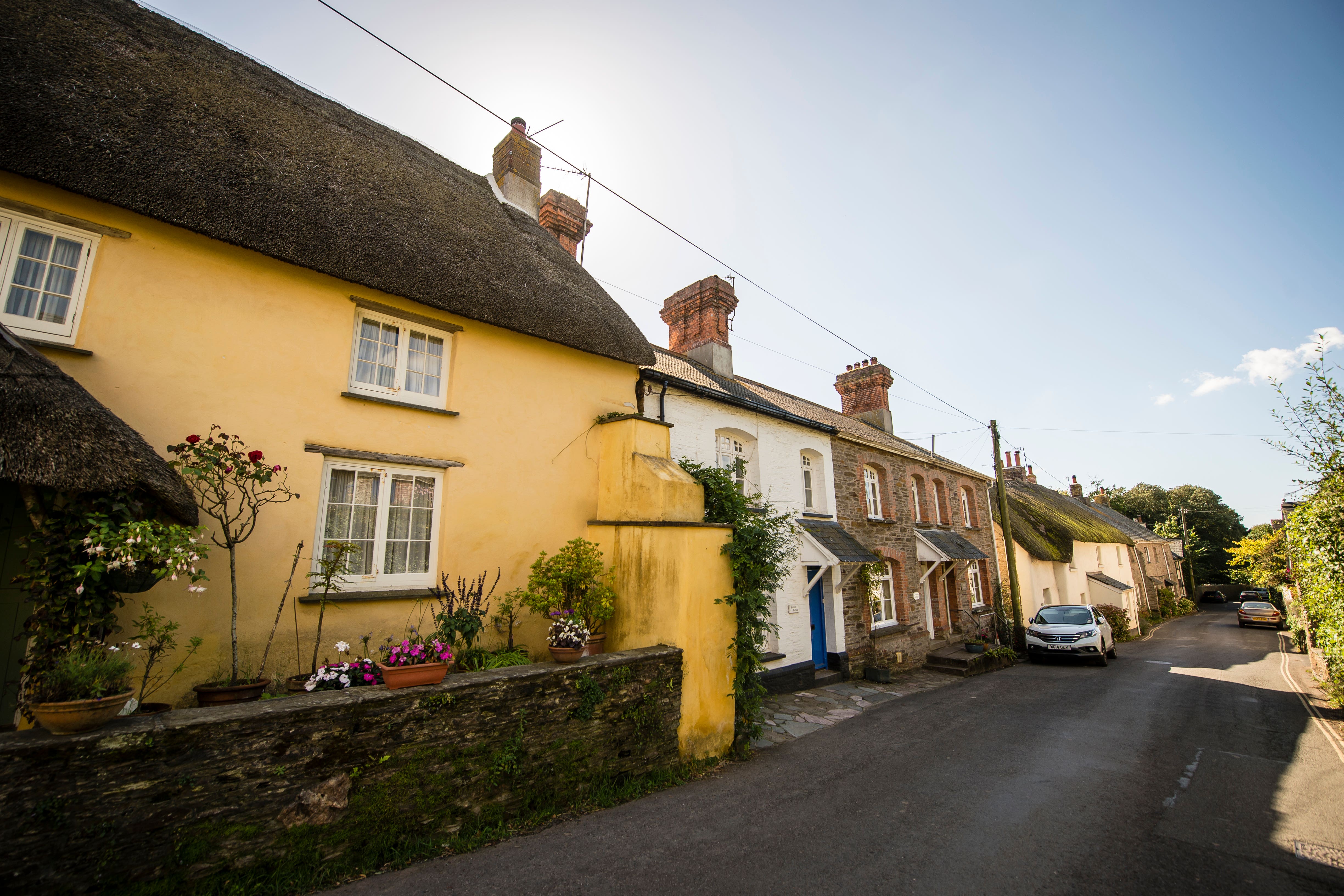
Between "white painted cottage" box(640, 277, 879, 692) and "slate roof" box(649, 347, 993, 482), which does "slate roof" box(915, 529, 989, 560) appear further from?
"white painted cottage" box(640, 277, 879, 692)

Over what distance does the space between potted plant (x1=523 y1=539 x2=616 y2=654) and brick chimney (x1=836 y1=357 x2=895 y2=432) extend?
1417 cm

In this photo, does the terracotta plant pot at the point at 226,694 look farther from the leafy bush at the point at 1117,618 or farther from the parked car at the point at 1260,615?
the parked car at the point at 1260,615

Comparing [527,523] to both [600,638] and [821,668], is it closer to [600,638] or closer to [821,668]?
[600,638]

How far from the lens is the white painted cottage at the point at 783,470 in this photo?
9690mm

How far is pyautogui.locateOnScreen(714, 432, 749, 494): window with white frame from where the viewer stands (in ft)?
33.8

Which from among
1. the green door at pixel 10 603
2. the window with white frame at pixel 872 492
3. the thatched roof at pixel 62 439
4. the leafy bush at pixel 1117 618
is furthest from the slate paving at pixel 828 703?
the leafy bush at pixel 1117 618

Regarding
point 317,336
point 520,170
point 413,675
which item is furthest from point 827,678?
point 520,170

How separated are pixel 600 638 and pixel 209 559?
12.9 feet

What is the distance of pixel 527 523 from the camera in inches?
272

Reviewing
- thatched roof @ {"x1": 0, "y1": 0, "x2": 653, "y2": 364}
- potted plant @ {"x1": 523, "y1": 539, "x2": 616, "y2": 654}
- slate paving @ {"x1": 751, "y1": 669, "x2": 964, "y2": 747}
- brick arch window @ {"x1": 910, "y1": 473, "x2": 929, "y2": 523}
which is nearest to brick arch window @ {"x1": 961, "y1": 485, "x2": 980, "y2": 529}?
brick arch window @ {"x1": 910, "y1": 473, "x2": 929, "y2": 523}

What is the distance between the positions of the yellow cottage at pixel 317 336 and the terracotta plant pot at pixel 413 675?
4.34 feet

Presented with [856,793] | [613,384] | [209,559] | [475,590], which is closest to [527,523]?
[475,590]

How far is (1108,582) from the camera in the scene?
984 inches

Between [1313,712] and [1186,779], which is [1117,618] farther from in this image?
[1186,779]
